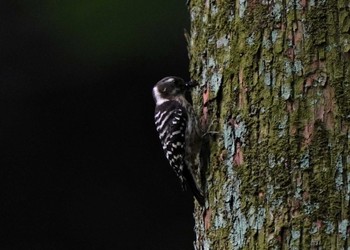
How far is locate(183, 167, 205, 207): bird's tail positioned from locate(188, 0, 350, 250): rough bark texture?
146 mm

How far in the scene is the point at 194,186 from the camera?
484 cm

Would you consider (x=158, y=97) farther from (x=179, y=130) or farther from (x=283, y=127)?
(x=283, y=127)

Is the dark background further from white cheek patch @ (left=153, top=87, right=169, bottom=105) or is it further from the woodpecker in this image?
the woodpecker

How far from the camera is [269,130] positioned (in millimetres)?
4309

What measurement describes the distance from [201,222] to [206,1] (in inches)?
35.2

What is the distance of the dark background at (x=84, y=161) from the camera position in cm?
981

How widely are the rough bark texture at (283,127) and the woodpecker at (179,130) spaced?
1.02 feet

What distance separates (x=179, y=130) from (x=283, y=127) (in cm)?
106

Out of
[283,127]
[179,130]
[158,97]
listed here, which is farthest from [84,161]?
[283,127]

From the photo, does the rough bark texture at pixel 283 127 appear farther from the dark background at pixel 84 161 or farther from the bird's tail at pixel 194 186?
the dark background at pixel 84 161

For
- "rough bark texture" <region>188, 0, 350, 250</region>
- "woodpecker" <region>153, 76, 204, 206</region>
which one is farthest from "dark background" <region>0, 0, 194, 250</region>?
"rough bark texture" <region>188, 0, 350, 250</region>

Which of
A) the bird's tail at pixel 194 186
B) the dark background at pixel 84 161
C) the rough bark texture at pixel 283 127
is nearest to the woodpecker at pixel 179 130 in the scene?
the bird's tail at pixel 194 186

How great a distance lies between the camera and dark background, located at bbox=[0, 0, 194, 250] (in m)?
9.81

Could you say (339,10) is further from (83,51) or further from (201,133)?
(83,51)
